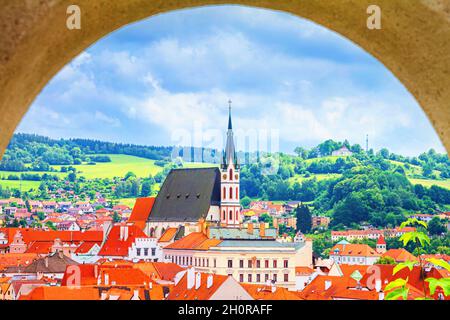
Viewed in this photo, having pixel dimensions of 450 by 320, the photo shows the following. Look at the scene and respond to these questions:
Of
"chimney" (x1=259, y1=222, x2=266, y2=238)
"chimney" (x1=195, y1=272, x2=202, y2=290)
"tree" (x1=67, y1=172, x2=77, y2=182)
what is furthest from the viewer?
"tree" (x1=67, y1=172, x2=77, y2=182)

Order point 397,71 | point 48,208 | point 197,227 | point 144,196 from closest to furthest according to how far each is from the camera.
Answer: point 397,71 < point 197,227 < point 48,208 < point 144,196

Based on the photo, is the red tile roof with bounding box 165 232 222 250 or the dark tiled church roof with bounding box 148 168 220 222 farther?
the dark tiled church roof with bounding box 148 168 220 222

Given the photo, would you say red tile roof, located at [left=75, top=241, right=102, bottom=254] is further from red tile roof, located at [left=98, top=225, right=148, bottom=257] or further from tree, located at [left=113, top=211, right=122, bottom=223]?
tree, located at [left=113, top=211, right=122, bottom=223]

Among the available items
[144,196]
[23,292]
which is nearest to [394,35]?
[23,292]

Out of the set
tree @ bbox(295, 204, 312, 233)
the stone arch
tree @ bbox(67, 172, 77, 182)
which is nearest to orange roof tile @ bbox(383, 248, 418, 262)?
tree @ bbox(295, 204, 312, 233)

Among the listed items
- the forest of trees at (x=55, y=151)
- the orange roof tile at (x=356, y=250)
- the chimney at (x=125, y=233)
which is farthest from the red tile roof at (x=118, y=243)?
the orange roof tile at (x=356, y=250)

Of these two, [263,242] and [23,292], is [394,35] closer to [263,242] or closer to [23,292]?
[23,292]

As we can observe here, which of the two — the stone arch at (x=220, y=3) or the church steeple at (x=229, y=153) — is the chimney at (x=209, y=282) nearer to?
the church steeple at (x=229, y=153)
